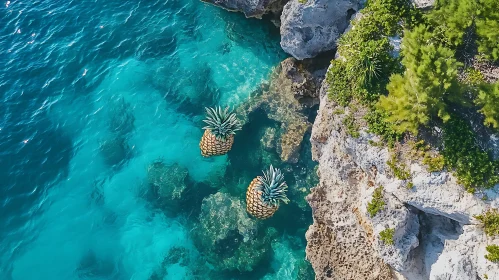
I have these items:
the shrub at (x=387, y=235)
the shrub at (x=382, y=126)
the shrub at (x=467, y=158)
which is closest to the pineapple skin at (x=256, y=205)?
the shrub at (x=387, y=235)

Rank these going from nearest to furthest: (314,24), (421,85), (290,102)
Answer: (421,85), (314,24), (290,102)

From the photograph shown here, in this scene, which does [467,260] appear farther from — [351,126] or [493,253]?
[351,126]

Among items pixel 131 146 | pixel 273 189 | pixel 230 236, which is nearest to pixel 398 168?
pixel 273 189

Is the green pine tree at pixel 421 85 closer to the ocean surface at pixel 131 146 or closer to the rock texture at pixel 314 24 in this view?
the rock texture at pixel 314 24

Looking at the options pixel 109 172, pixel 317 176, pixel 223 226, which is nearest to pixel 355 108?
pixel 317 176

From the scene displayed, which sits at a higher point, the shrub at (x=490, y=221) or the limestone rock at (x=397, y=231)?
the shrub at (x=490, y=221)
